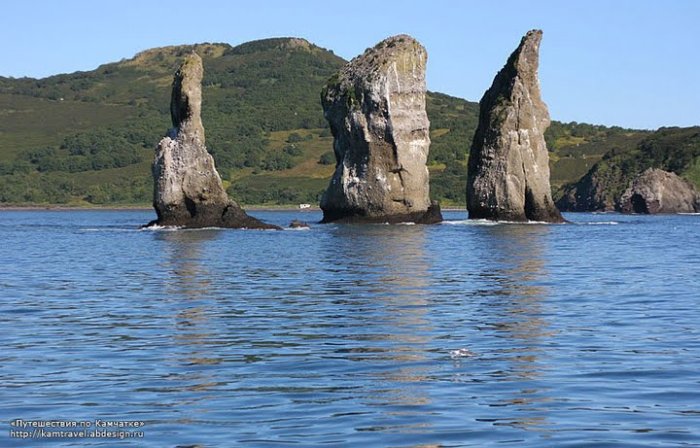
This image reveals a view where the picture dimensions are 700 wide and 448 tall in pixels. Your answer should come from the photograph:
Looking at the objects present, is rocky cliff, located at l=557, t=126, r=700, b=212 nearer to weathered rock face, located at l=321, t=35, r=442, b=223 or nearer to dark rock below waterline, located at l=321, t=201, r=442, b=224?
dark rock below waterline, located at l=321, t=201, r=442, b=224

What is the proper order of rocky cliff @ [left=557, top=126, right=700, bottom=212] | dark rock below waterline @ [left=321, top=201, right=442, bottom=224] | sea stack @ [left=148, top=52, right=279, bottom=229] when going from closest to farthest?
1. sea stack @ [left=148, top=52, right=279, bottom=229]
2. dark rock below waterline @ [left=321, top=201, right=442, bottom=224]
3. rocky cliff @ [left=557, top=126, right=700, bottom=212]

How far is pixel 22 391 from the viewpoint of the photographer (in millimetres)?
19719

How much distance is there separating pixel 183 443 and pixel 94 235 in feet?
214

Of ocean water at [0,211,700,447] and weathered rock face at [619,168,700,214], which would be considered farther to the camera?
weathered rock face at [619,168,700,214]

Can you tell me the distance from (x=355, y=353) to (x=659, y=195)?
137 meters

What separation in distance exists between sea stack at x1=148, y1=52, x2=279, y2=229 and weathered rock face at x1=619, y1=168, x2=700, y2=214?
274 feet

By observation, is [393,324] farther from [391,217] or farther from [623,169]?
[623,169]

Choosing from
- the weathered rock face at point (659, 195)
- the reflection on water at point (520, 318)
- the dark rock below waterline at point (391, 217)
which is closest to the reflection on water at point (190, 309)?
the reflection on water at point (520, 318)

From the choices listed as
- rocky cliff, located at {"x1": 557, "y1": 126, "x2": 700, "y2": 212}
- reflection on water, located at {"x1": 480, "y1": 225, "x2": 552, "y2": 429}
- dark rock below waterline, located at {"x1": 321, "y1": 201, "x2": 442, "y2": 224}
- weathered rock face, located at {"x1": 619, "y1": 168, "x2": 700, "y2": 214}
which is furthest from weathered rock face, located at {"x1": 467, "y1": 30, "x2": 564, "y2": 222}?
rocky cliff, located at {"x1": 557, "y1": 126, "x2": 700, "y2": 212}

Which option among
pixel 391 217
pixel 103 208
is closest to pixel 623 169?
pixel 103 208

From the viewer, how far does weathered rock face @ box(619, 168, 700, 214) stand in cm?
15512

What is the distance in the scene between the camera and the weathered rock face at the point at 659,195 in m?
155

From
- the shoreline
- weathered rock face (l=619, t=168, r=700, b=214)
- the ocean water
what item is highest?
weathered rock face (l=619, t=168, r=700, b=214)

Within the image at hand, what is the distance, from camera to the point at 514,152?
310ft
